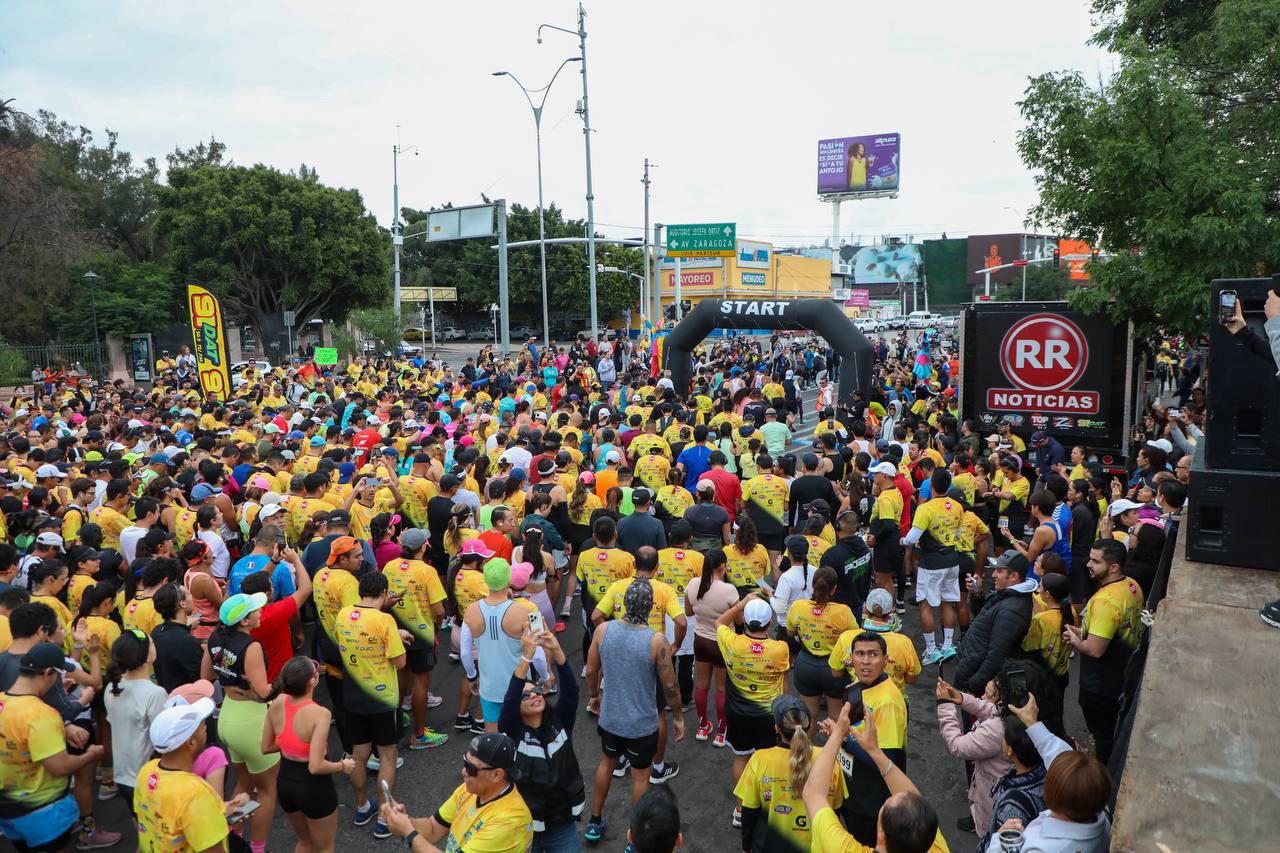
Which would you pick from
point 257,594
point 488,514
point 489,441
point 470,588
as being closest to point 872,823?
point 470,588

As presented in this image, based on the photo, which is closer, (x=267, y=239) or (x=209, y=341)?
(x=209, y=341)

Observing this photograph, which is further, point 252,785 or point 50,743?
point 252,785

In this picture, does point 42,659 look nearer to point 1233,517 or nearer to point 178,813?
point 178,813

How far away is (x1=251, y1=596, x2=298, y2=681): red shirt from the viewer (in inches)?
221

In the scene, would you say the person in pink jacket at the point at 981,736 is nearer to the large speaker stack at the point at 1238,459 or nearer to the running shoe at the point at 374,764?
the large speaker stack at the point at 1238,459

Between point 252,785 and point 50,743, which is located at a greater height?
point 50,743

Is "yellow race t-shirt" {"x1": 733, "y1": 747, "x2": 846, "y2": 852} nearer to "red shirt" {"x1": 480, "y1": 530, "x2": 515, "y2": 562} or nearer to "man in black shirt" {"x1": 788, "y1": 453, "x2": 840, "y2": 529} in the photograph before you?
"red shirt" {"x1": 480, "y1": 530, "x2": 515, "y2": 562}

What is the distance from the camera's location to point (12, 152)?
29.0m

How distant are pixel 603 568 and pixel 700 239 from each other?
2720 centimetres

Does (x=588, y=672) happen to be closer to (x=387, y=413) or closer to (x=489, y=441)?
(x=489, y=441)

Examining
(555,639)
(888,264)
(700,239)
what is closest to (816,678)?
(555,639)

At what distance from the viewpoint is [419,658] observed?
628cm

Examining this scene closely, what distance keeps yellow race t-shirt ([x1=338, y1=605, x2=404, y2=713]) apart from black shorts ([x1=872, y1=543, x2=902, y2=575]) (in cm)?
474

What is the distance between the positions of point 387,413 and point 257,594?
910 cm
